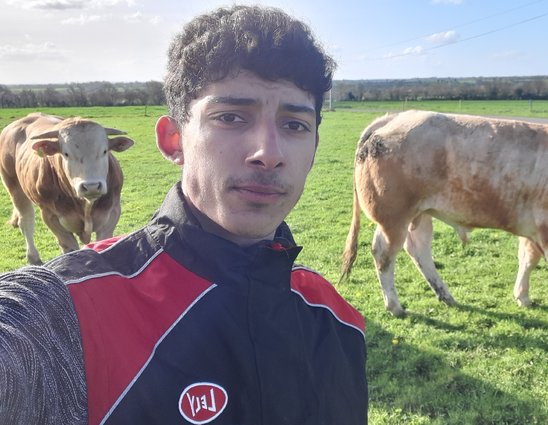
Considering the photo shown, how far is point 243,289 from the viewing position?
4.02ft

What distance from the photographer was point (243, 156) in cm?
125

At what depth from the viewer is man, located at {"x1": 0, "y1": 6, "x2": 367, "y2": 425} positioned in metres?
1.00

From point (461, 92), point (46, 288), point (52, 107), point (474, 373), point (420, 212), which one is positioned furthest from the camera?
point (461, 92)

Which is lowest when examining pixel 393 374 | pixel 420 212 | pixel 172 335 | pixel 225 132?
pixel 393 374

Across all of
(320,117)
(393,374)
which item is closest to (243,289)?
(320,117)

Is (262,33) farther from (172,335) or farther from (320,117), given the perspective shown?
(172,335)

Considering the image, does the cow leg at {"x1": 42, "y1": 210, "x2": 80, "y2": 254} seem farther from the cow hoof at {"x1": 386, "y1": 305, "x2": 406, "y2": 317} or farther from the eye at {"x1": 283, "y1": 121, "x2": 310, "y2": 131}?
the eye at {"x1": 283, "y1": 121, "x2": 310, "y2": 131}

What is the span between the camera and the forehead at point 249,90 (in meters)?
1.28

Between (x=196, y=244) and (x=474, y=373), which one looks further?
(x=474, y=373)

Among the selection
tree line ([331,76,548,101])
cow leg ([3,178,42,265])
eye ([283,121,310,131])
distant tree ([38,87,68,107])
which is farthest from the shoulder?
tree line ([331,76,548,101])

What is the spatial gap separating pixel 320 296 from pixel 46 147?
4916 mm

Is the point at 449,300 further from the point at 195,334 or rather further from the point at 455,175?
the point at 195,334

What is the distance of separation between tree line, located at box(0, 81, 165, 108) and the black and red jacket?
3745cm

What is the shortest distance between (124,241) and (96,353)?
1.08ft
